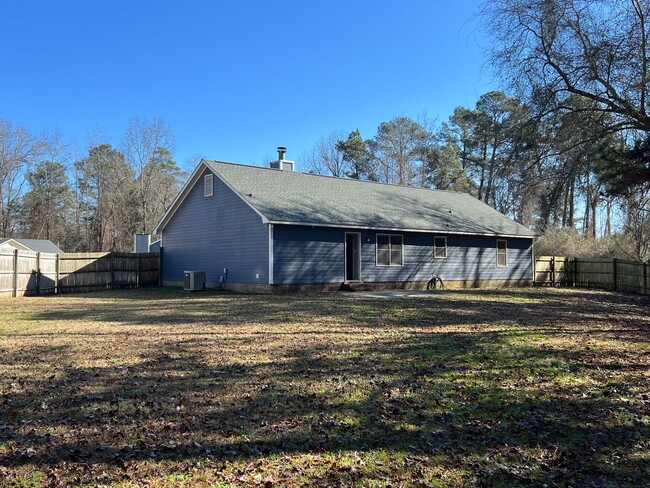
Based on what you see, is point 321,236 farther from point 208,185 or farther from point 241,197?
point 208,185

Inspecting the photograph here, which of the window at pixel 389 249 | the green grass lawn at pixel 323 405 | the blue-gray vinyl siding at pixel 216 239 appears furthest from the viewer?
the window at pixel 389 249

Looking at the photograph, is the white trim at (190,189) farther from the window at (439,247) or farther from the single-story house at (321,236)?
the window at (439,247)

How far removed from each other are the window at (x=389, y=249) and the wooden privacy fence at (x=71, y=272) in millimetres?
10675

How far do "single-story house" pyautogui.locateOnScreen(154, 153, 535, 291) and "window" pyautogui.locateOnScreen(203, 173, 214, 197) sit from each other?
0.14 feet

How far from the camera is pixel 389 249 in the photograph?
20.9m

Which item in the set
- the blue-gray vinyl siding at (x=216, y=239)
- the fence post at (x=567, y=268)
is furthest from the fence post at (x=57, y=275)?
the fence post at (x=567, y=268)

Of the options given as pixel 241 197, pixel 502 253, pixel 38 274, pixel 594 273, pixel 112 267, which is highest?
pixel 241 197

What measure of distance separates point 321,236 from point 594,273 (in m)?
15.3

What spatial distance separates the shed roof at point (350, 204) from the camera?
19047 millimetres

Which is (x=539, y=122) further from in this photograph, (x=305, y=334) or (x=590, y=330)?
(x=305, y=334)

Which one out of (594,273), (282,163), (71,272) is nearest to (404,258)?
(282,163)

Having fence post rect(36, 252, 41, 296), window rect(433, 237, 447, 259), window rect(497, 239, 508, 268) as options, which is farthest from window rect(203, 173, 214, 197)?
window rect(497, 239, 508, 268)

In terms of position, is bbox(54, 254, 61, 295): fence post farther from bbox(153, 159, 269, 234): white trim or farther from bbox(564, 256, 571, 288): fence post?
bbox(564, 256, 571, 288): fence post

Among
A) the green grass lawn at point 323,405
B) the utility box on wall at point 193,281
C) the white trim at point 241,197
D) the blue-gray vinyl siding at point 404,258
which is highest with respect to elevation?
the white trim at point 241,197
